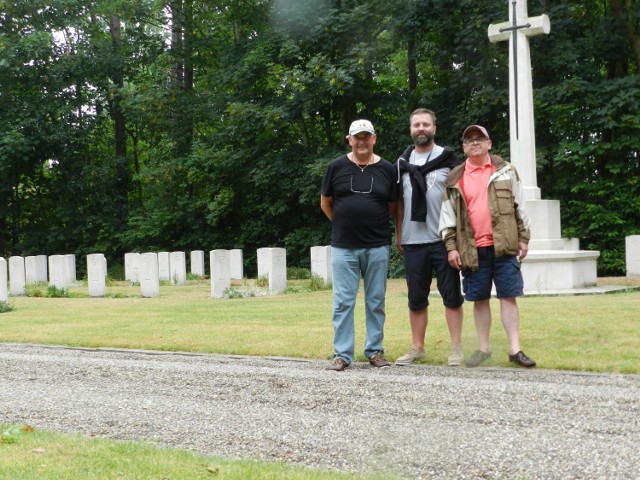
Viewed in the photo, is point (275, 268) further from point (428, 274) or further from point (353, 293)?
point (428, 274)

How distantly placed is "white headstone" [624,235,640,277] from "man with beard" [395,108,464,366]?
12.0 metres

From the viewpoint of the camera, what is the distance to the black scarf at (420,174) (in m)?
6.16

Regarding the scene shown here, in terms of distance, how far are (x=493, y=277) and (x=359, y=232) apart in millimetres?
1059

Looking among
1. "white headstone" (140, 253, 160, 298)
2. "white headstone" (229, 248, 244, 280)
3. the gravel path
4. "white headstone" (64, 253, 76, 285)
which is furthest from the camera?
"white headstone" (229, 248, 244, 280)

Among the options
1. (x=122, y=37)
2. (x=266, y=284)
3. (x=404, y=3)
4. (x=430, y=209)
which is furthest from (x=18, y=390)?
(x=122, y=37)

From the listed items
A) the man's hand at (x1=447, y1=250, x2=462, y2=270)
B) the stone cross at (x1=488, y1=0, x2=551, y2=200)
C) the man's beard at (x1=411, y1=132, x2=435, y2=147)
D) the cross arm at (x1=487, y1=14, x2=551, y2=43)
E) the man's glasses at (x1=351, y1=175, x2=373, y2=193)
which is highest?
the cross arm at (x1=487, y1=14, x2=551, y2=43)

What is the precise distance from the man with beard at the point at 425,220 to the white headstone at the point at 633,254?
12.0 meters

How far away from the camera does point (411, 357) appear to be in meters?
6.39

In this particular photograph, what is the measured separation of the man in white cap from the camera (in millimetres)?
6171

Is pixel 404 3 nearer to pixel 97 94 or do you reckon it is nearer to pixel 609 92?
pixel 609 92

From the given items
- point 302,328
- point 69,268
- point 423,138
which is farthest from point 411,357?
point 69,268

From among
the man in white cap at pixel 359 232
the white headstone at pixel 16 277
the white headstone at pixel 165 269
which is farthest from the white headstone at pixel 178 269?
the man in white cap at pixel 359 232

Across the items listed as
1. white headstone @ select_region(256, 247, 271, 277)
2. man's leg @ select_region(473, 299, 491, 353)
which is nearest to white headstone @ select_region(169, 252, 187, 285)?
white headstone @ select_region(256, 247, 271, 277)

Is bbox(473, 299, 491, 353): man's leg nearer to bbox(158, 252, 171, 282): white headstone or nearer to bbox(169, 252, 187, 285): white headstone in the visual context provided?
bbox(169, 252, 187, 285): white headstone
